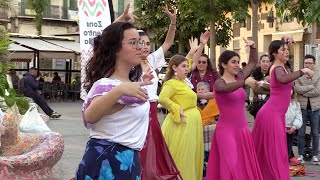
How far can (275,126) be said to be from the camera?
23.5 feet

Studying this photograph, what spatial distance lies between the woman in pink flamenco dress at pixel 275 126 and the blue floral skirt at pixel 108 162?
3.82 metres

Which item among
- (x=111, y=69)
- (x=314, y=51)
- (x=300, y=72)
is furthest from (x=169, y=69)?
(x=314, y=51)

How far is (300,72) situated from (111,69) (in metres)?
3.67

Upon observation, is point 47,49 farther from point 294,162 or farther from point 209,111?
point 209,111

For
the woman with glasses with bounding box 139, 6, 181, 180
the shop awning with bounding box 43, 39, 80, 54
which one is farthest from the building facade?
the woman with glasses with bounding box 139, 6, 181, 180

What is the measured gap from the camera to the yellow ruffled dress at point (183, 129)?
702 cm

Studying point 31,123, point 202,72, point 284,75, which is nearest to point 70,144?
point 31,123

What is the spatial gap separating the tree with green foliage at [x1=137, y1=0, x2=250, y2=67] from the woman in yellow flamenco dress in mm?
13012

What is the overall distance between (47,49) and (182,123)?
19932mm

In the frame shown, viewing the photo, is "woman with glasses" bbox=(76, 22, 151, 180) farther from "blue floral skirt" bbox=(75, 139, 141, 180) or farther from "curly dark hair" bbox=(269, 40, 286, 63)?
"curly dark hair" bbox=(269, 40, 286, 63)

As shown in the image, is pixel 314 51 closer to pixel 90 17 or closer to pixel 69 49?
pixel 90 17

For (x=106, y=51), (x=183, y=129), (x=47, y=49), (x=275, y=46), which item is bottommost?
(x=183, y=129)

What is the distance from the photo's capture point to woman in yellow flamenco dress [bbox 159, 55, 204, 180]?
7027 millimetres

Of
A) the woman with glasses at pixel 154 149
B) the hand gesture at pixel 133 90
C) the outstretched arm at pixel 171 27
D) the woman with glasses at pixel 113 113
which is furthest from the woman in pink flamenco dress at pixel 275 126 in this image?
the hand gesture at pixel 133 90
